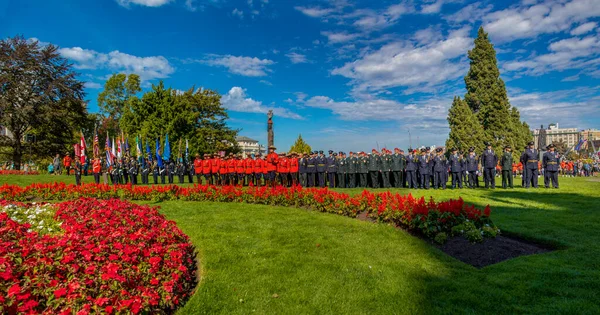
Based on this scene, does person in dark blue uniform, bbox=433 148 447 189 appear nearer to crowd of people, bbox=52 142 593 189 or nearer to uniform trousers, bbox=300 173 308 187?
crowd of people, bbox=52 142 593 189

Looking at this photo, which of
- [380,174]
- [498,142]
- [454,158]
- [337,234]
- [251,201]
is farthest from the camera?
[498,142]

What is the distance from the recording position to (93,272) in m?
3.71

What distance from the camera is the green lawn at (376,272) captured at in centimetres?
421

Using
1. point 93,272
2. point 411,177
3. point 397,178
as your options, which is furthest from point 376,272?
point 397,178

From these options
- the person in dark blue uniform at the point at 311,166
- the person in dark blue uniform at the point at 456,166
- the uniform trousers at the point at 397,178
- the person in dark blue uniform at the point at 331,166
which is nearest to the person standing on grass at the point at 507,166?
the person in dark blue uniform at the point at 456,166

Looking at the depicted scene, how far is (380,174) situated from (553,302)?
1494cm

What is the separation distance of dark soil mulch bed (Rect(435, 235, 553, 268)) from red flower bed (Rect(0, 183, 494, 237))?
17.2 inches

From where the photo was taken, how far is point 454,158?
53.6 ft

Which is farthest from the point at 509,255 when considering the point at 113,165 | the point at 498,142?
the point at 498,142

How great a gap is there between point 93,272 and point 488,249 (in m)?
5.97

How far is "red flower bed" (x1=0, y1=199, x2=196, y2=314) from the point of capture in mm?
3217

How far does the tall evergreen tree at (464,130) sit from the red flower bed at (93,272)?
Answer: 31.5 metres

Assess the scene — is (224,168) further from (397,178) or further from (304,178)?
(397,178)

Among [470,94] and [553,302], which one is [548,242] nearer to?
[553,302]
